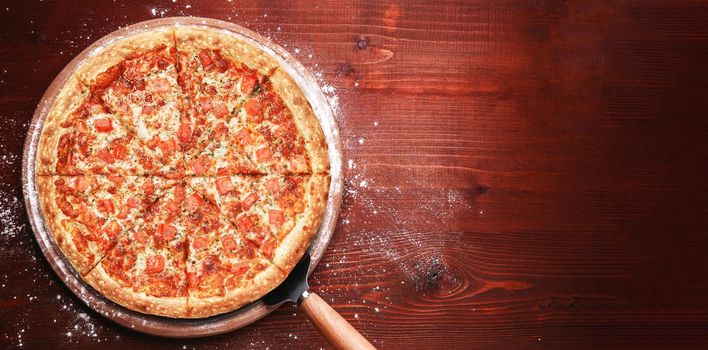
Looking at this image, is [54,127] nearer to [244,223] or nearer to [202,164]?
[202,164]

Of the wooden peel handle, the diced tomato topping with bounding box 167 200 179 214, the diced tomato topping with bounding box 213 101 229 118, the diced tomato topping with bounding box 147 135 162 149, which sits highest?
the diced tomato topping with bounding box 213 101 229 118

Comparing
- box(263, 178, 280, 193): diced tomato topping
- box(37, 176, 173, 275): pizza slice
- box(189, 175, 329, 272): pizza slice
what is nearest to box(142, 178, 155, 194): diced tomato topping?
box(37, 176, 173, 275): pizza slice

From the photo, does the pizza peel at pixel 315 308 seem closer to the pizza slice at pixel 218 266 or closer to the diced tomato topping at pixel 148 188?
the pizza slice at pixel 218 266

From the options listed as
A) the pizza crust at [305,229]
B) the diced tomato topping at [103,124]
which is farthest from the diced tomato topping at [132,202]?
the pizza crust at [305,229]

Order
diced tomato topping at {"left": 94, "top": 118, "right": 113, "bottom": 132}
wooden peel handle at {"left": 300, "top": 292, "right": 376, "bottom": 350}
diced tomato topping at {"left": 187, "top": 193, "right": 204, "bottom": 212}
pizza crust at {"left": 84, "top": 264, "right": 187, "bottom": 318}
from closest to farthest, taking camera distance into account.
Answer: wooden peel handle at {"left": 300, "top": 292, "right": 376, "bottom": 350} → pizza crust at {"left": 84, "top": 264, "right": 187, "bottom": 318} → diced tomato topping at {"left": 94, "top": 118, "right": 113, "bottom": 132} → diced tomato topping at {"left": 187, "top": 193, "right": 204, "bottom": 212}

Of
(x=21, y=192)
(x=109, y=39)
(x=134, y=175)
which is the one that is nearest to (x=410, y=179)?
(x=134, y=175)

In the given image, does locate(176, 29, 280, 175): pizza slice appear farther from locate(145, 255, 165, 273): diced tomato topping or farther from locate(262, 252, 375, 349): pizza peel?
locate(262, 252, 375, 349): pizza peel

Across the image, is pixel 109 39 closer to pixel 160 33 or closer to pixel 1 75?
pixel 160 33

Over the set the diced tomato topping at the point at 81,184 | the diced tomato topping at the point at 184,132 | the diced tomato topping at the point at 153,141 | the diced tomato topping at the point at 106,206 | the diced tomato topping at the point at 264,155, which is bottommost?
the diced tomato topping at the point at 106,206
